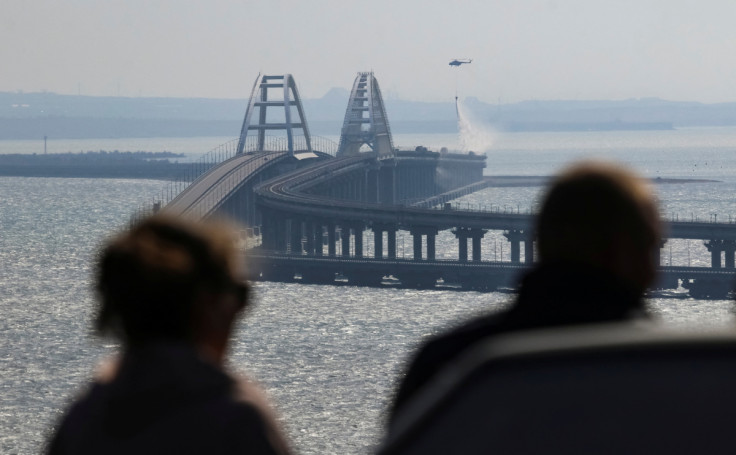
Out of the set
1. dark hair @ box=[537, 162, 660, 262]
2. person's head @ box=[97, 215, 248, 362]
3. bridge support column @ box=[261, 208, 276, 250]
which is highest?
bridge support column @ box=[261, 208, 276, 250]

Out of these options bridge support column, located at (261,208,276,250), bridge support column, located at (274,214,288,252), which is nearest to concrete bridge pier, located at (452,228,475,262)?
bridge support column, located at (274,214,288,252)

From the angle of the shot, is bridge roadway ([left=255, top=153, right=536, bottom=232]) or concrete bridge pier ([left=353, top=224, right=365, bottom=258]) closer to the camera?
bridge roadway ([left=255, top=153, right=536, bottom=232])

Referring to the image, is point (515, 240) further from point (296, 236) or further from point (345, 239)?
point (296, 236)

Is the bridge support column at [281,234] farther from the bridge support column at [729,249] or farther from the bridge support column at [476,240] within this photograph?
the bridge support column at [729,249]

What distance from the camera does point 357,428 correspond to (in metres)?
40.5

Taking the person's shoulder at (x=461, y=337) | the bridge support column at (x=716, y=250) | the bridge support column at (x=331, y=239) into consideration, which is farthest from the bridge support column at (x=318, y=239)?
the person's shoulder at (x=461, y=337)

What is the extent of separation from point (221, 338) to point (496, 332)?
74cm

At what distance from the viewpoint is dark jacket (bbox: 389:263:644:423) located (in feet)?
10.9

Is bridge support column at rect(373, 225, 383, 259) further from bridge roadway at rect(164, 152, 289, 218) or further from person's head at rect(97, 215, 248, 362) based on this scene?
person's head at rect(97, 215, 248, 362)

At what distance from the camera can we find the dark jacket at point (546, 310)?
3.34 metres

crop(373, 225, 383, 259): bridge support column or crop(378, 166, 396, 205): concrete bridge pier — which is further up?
crop(378, 166, 396, 205): concrete bridge pier

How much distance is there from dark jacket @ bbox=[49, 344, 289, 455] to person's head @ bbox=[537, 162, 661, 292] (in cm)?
83

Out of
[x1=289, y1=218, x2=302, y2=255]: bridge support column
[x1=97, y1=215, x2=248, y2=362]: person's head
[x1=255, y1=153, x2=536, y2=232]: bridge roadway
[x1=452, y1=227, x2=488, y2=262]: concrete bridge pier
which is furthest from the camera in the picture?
[x1=289, y1=218, x2=302, y2=255]: bridge support column

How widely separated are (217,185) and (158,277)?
12325 cm
